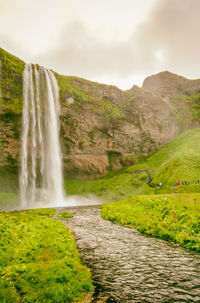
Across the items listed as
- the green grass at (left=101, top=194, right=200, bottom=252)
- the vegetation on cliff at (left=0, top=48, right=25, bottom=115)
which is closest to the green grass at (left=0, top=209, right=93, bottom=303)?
the green grass at (left=101, top=194, right=200, bottom=252)

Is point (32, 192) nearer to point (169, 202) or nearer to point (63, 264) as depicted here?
point (169, 202)

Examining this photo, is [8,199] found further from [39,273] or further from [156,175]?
[39,273]

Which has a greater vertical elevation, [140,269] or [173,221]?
[173,221]

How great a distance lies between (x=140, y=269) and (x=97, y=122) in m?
83.5

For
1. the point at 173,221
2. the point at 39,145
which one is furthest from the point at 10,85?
the point at 173,221

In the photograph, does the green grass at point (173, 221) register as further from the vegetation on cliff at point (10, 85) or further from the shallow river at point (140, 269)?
the vegetation on cliff at point (10, 85)

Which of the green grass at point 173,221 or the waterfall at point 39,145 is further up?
the waterfall at point 39,145

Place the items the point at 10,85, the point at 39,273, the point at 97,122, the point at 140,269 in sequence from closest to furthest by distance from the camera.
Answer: the point at 39,273, the point at 140,269, the point at 10,85, the point at 97,122

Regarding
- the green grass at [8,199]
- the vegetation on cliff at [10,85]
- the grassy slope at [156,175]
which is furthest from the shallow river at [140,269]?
the vegetation on cliff at [10,85]

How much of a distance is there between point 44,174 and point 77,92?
42708 millimetres

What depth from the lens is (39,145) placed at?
68.8 metres

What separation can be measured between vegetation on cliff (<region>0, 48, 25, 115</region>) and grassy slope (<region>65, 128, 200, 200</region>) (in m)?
39.4

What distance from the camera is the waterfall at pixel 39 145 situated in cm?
6812

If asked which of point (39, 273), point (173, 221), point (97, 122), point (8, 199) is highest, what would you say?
point (97, 122)
